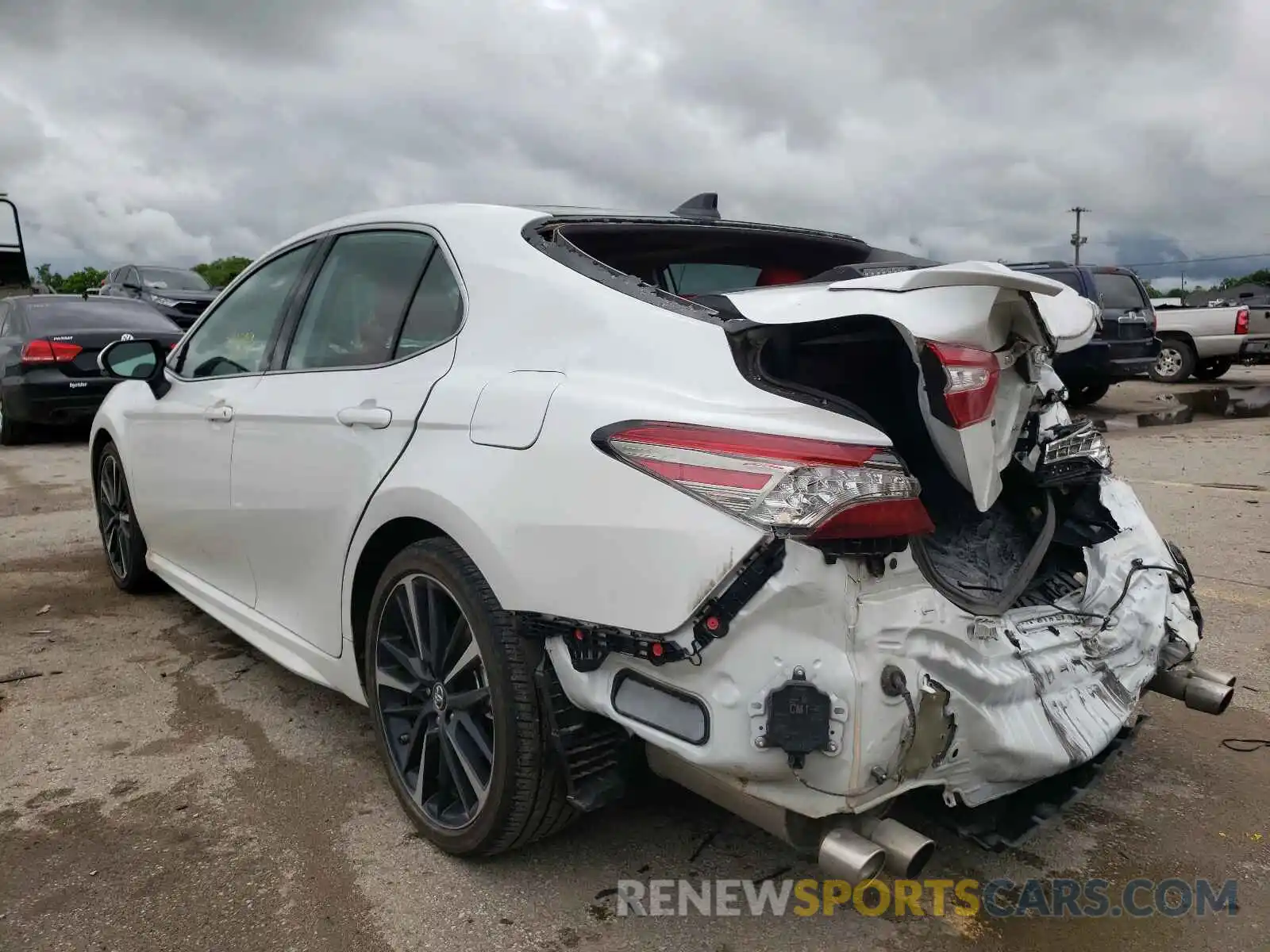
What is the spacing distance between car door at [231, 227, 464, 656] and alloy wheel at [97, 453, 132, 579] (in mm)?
1652

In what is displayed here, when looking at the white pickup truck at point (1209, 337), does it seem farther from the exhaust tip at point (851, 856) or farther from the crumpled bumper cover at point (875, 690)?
the exhaust tip at point (851, 856)

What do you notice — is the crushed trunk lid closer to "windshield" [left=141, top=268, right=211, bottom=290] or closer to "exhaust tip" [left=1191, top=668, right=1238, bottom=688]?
"exhaust tip" [left=1191, top=668, right=1238, bottom=688]

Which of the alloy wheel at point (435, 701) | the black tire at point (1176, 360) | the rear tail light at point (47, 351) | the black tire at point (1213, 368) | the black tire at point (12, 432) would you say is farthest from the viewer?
the black tire at point (1213, 368)

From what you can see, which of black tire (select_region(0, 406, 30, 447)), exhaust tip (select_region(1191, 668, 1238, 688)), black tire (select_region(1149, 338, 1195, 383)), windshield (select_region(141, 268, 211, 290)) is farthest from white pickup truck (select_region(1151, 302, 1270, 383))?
windshield (select_region(141, 268, 211, 290))

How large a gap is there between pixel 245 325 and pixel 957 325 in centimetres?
270

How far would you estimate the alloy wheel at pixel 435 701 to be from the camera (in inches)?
94.5

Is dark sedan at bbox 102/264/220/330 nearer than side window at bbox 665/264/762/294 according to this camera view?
No

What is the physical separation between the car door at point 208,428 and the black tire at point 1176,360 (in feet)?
51.3

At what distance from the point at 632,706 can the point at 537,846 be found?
2.48ft

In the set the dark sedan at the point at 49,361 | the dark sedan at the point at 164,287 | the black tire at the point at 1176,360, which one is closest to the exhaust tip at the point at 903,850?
the dark sedan at the point at 49,361

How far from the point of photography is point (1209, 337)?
1584cm

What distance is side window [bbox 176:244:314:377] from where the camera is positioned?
3.45 m

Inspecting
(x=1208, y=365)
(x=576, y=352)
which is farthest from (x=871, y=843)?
(x=1208, y=365)

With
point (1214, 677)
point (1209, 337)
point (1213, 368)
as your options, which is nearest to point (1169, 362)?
point (1209, 337)
